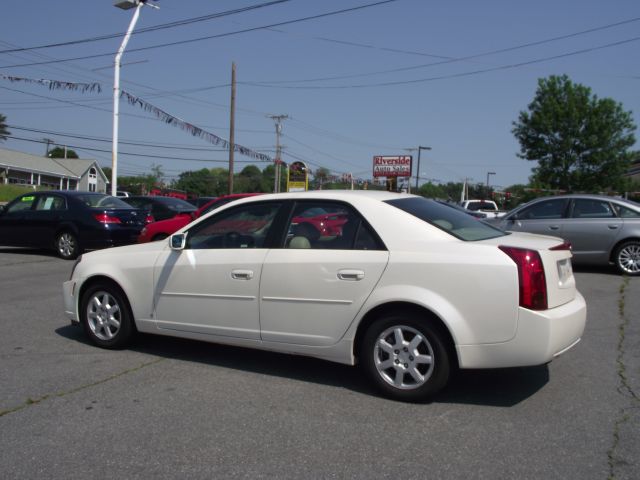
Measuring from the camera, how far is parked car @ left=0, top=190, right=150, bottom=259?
42.2 feet

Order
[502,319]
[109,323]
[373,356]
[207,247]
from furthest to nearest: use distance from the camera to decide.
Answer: [109,323] → [207,247] → [373,356] → [502,319]

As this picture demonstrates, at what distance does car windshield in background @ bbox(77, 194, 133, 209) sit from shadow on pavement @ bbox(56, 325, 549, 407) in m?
7.48

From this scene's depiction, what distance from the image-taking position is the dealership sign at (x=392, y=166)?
18516 mm

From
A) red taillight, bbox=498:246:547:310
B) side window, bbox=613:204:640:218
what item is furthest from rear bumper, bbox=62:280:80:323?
side window, bbox=613:204:640:218

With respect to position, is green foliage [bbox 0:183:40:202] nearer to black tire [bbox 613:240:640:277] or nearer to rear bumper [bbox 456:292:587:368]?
black tire [bbox 613:240:640:277]

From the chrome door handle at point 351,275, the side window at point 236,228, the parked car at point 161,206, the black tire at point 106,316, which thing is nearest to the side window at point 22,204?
the parked car at point 161,206

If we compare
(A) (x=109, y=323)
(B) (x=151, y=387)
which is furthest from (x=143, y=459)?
(A) (x=109, y=323)

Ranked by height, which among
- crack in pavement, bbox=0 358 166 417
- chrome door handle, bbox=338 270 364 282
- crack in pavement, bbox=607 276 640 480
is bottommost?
crack in pavement, bbox=0 358 166 417

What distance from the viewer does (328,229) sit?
4.88 metres

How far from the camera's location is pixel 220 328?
512cm

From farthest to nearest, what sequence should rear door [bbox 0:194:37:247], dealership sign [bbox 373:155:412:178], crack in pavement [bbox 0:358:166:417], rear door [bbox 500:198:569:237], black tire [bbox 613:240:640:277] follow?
dealership sign [bbox 373:155:412:178] → rear door [bbox 0:194:37:247] → rear door [bbox 500:198:569:237] → black tire [bbox 613:240:640:277] → crack in pavement [bbox 0:358:166:417]

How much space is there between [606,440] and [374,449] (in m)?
1.44

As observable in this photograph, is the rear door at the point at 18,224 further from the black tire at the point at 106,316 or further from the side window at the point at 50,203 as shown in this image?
the black tire at the point at 106,316

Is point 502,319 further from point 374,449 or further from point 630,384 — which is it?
point 630,384
